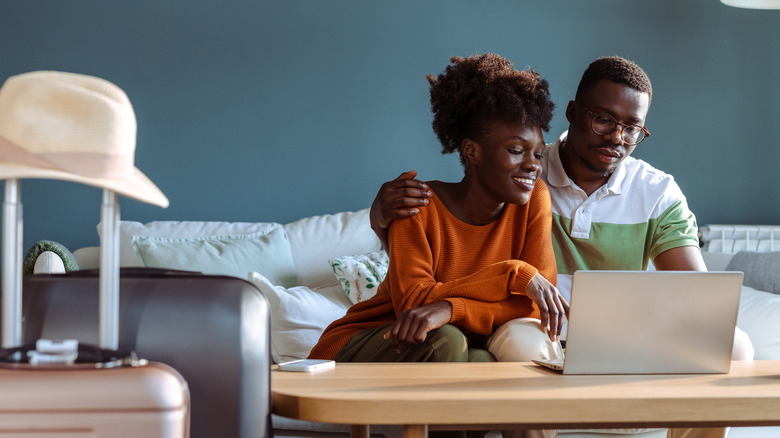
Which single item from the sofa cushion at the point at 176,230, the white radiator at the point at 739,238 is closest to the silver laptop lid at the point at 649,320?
the sofa cushion at the point at 176,230

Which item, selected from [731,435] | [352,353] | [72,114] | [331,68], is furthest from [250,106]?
[72,114]

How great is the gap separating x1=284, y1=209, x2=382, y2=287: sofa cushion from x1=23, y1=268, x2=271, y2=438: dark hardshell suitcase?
164 centimetres

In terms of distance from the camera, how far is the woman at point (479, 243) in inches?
Answer: 57.2

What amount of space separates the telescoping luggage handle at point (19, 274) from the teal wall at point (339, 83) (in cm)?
207

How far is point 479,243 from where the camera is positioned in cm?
166

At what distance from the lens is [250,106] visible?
9.54 ft

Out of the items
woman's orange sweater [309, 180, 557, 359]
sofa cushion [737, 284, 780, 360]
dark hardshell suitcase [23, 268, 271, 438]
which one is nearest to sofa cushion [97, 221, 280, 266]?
woman's orange sweater [309, 180, 557, 359]

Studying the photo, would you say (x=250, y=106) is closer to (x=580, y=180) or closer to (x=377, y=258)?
(x=377, y=258)

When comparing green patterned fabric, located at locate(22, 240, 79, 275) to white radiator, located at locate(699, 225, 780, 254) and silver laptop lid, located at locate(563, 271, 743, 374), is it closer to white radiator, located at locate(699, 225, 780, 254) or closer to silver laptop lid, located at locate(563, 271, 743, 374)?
silver laptop lid, located at locate(563, 271, 743, 374)

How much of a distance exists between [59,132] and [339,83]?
7.26 feet

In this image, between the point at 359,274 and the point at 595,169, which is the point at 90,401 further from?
the point at 359,274

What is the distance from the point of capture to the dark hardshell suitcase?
2.84ft

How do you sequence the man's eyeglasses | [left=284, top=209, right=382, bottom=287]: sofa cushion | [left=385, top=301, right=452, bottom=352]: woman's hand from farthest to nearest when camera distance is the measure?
1. [left=284, top=209, right=382, bottom=287]: sofa cushion
2. the man's eyeglasses
3. [left=385, top=301, right=452, bottom=352]: woman's hand

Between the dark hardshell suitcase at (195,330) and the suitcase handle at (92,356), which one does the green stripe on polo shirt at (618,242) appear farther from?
the suitcase handle at (92,356)
